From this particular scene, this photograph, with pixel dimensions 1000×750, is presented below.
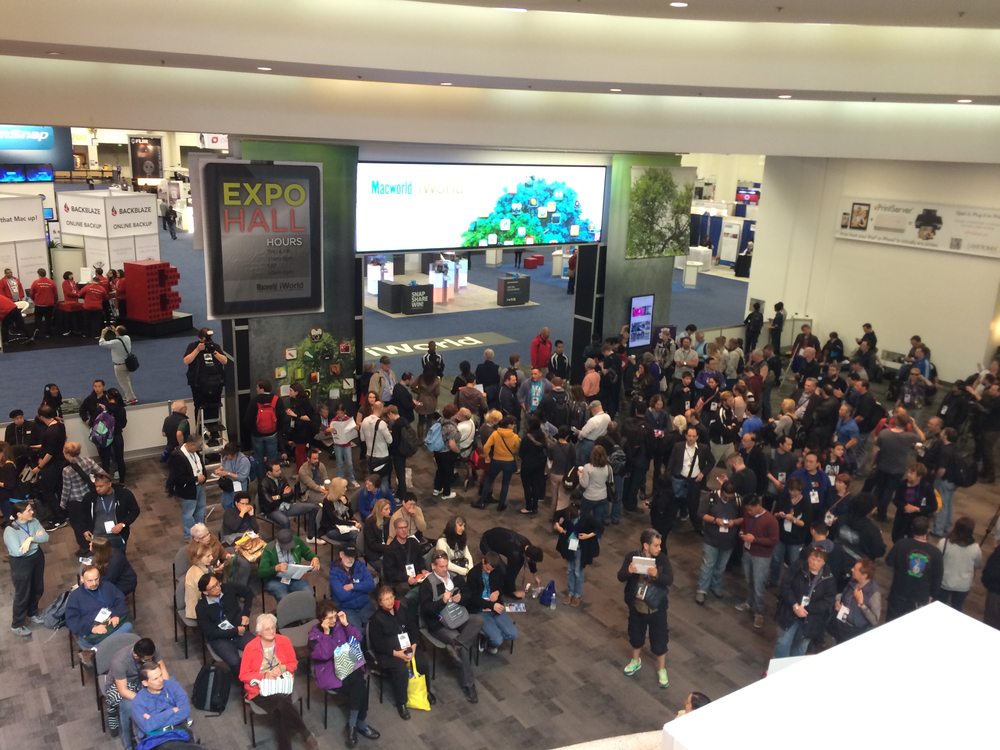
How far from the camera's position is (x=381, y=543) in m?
7.68

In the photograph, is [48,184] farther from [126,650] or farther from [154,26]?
[126,650]

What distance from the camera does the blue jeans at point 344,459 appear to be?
1048 cm

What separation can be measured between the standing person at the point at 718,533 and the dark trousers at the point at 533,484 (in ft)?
7.97

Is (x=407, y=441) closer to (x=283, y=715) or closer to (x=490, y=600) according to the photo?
(x=490, y=600)

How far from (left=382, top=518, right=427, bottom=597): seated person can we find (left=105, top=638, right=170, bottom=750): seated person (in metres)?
2.05

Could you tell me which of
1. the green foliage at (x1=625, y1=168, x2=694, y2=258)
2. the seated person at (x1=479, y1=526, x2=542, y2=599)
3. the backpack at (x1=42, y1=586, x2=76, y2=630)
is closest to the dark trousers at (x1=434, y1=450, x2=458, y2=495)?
the seated person at (x1=479, y1=526, x2=542, y2=599)

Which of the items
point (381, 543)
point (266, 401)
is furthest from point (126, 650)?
point (266, 401)

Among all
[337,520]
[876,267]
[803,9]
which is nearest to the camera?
[803,9]

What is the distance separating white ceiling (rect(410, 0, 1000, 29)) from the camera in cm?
732

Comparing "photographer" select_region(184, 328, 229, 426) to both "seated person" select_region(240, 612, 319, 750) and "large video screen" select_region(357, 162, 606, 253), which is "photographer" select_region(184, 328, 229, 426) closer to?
"large video screen" select_region(357, 162, 606, 253)

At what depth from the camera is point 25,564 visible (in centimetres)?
704

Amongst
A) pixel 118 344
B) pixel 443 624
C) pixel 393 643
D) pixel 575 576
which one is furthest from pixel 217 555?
pixel 118 344

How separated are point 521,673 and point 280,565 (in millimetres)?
2341

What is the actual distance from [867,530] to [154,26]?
26.7ft
